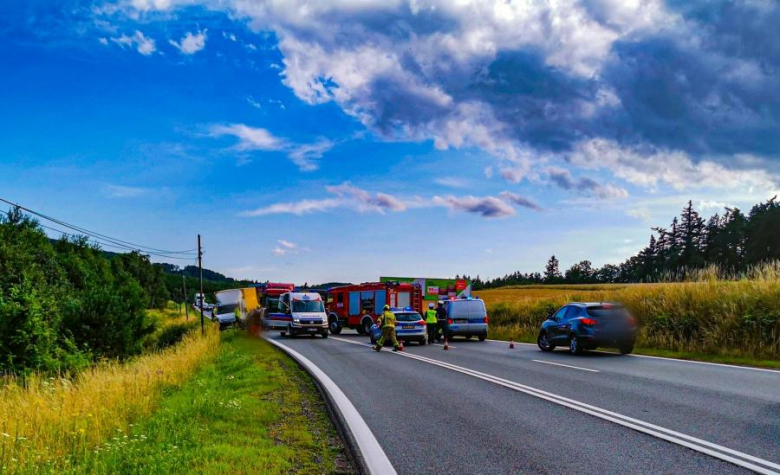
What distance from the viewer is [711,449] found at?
5.89 meters

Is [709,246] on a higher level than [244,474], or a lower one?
higher

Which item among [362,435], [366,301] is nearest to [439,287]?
[366,301]

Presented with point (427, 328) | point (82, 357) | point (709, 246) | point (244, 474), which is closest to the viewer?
point (244, 474)

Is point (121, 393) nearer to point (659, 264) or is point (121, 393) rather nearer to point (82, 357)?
point (82, 357)

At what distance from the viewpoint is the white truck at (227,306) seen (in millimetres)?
51281

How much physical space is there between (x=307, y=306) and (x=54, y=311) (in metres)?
14.8

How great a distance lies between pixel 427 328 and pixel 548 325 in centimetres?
701

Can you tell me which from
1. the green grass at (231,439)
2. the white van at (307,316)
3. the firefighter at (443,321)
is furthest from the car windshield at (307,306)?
the green grass at (231,439)

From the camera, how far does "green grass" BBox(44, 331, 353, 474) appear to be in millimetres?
5645

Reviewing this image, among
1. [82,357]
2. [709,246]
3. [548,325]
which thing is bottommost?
[82,357]

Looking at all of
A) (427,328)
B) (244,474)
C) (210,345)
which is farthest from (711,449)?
(210,345)

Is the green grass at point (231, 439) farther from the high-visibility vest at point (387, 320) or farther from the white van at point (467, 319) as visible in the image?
the white van at point (467, 319)

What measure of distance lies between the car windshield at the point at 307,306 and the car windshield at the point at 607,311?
715 inches

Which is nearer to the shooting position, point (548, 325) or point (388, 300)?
point (548, 325)
